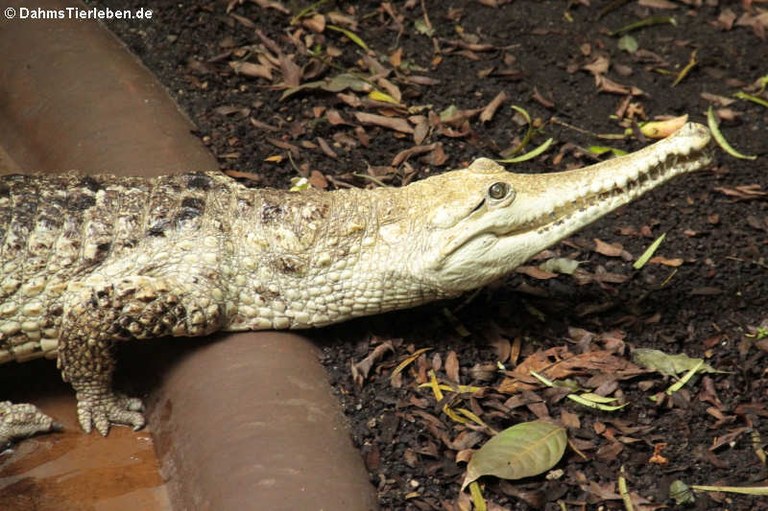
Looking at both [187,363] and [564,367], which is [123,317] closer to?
[187,363]

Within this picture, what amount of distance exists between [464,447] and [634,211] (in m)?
1.54

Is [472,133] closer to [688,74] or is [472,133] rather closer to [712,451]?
[688,74]

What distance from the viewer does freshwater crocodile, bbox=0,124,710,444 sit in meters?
3.45

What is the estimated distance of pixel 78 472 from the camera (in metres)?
3.49

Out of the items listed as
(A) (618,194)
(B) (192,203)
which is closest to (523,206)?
(A) (618,194)

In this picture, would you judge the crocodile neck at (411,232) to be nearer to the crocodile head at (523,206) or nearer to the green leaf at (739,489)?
the crocodile head at (523,206)

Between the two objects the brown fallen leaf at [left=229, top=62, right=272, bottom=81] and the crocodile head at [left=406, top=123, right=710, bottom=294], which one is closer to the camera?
the crocodile head at [left=406, top=123, right=710, bottom=294]

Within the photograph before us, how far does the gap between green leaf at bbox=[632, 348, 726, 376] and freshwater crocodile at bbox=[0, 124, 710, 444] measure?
1.85ft

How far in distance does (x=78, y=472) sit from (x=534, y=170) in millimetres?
2366

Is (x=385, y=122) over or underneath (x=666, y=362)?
over

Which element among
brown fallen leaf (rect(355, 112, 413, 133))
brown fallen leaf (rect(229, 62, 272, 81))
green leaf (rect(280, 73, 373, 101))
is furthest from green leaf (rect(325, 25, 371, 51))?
brown fallen leaf (rect(355, 112, 413, 133))

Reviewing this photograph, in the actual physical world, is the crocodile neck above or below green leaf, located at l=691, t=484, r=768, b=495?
above

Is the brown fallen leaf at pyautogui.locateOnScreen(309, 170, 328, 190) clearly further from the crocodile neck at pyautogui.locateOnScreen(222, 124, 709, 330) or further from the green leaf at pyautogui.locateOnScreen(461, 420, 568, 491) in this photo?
the green leaf at pyautogui.locateOnScreen(461, 420, 568, 491)

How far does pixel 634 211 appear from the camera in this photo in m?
4.29
